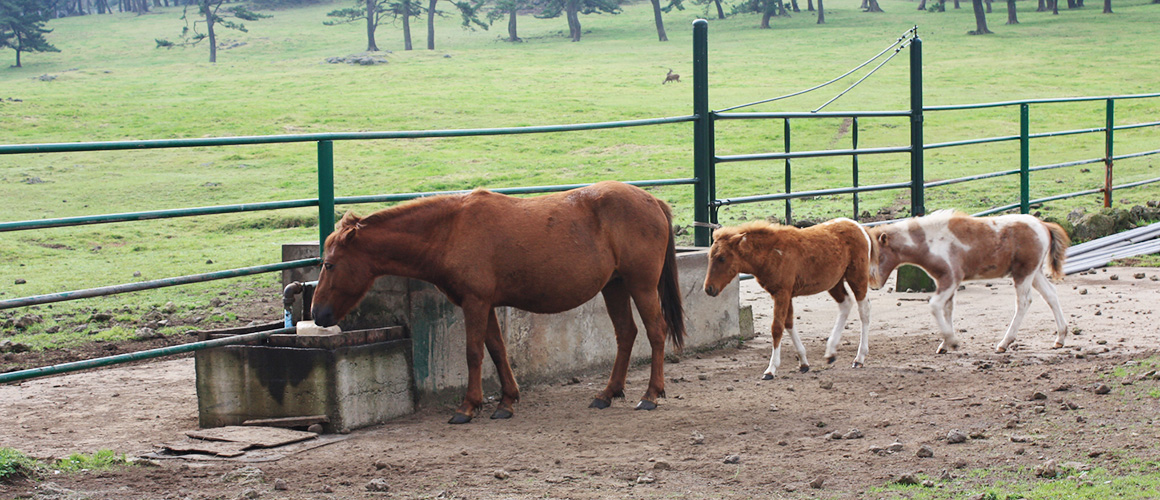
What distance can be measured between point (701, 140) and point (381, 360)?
319cm

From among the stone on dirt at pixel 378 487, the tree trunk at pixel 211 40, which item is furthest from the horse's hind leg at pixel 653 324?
the tree trunk at pixel 211 40

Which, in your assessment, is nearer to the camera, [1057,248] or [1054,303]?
[1054,303]

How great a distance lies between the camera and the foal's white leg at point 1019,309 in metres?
6.57

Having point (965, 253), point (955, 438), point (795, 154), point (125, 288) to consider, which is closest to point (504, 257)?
point (125, 288)

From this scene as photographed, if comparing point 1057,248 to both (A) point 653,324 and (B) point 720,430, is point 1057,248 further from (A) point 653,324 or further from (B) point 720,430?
(B) point 720,430

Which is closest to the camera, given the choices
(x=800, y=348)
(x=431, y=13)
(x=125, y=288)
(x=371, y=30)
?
(x=125, y=288)

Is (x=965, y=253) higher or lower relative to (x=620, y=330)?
higher

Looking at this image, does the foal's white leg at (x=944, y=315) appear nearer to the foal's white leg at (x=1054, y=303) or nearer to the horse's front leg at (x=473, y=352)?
→ the foal's white leg at (x=1054, y=303)

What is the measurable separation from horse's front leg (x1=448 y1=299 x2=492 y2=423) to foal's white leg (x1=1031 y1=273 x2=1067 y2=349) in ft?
12.2

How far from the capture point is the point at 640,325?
679 cm

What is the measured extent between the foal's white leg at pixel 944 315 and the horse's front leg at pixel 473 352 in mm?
3044

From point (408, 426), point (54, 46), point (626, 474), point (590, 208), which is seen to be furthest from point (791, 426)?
point (54, 46)

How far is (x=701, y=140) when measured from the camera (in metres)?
7.51

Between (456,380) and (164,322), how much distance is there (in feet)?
13.7
